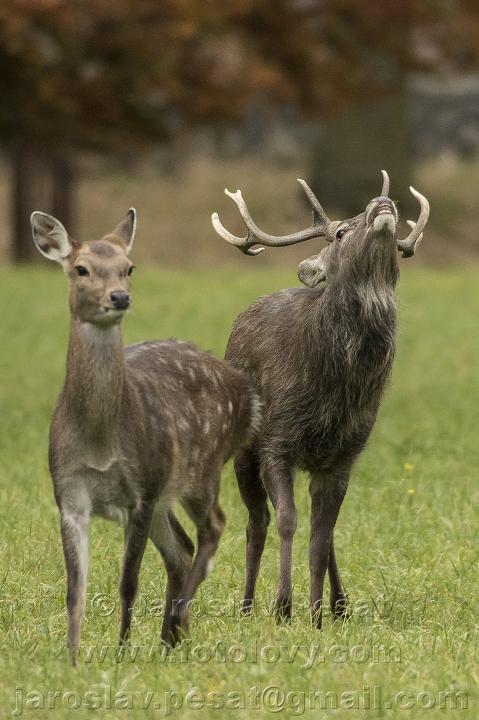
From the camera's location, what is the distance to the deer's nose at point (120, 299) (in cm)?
655

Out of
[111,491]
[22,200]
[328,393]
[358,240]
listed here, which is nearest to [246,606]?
[328,393]

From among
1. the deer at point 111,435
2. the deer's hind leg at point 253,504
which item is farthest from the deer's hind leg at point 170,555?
the deer's hind leg at point 253,504

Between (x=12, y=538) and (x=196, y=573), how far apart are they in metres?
1.80

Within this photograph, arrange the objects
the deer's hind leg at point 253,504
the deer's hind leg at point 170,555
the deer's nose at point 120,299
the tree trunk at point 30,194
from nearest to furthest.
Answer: the deer's nose at point 120,299
the deer's hind leg at point 170,555
the deer's hind leg at point 253,504
the tree trunk at point 30,194

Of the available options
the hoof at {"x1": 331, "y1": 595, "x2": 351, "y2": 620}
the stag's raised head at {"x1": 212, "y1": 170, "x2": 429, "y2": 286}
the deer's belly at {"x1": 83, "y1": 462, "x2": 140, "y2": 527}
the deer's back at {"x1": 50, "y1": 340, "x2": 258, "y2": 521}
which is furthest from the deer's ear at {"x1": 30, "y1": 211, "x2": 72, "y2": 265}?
the hoof at {"x1": 331, "y1": 595, "x2": 351, "y2": 620}

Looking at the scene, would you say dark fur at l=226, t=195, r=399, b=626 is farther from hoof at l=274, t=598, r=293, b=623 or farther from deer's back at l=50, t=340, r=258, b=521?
deer's back at l=50, t=340, r=258, b=521

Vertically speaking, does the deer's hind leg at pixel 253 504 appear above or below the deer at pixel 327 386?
below

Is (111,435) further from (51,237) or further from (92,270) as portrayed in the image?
(51,237)

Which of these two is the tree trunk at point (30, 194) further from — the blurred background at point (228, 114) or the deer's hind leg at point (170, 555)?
the deer's hind leg at point (170, 555)

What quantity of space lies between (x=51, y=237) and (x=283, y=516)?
5.98ft

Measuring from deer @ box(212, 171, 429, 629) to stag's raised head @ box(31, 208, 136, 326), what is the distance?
1300mm

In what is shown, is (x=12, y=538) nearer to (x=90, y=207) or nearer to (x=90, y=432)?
(x=90, y=432)

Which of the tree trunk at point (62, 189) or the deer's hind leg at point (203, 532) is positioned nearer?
the deer's hind leg at point (203, 532)

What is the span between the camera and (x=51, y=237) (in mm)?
6953
